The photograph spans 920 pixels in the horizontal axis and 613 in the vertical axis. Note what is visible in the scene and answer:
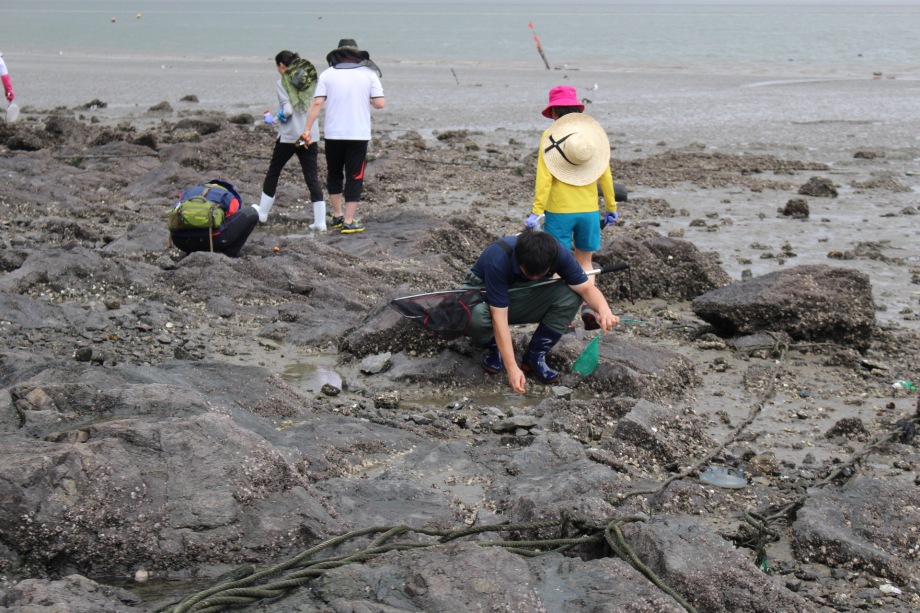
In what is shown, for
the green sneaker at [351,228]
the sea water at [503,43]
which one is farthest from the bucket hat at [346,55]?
the sea water at [503,43]

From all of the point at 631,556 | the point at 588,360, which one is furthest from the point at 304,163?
the point at 631,556

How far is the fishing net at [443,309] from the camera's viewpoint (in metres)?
6.77

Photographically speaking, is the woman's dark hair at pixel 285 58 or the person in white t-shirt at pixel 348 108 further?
the woman's dark hair at pixel 285 58

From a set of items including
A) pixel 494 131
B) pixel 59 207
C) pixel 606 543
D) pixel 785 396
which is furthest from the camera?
pixel 494 131

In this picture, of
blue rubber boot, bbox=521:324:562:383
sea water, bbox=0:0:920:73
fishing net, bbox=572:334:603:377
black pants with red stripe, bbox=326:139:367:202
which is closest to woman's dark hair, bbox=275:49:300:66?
black pants with red stripe, bbox=326:139:367:202

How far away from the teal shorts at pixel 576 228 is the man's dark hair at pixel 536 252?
165 cm

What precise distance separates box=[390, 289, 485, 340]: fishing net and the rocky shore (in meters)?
0.16

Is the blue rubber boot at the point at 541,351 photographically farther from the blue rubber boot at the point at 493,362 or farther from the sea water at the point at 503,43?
the sea water at the point at 503,43

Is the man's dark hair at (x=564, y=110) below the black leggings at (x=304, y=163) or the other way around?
the other way around

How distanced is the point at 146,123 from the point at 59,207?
8765mm

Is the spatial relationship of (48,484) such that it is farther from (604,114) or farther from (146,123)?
(604,114)

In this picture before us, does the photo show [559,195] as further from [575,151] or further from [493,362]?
[493,362]

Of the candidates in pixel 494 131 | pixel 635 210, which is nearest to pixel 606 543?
pixel 635 210

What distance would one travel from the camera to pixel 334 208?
35.2ft
